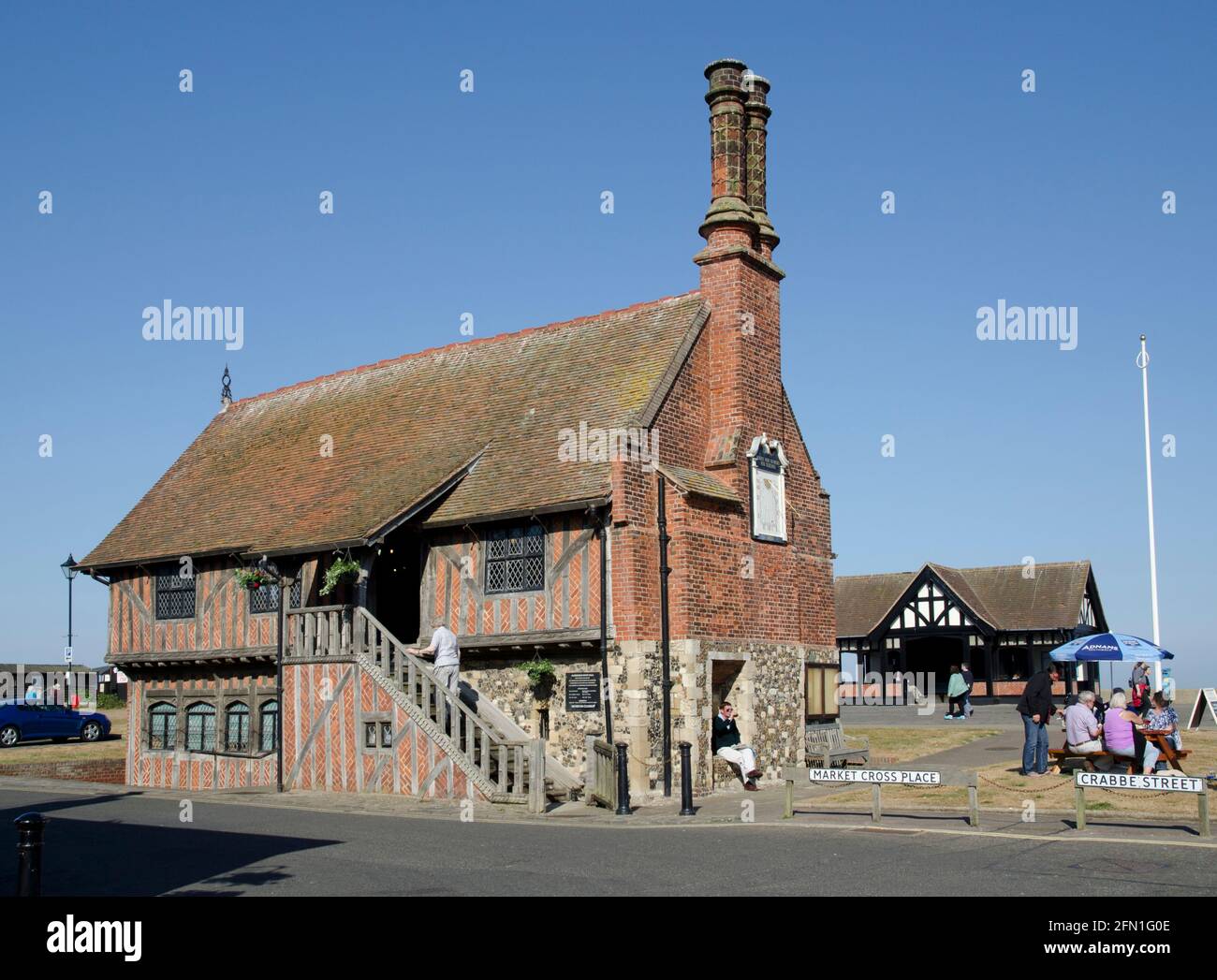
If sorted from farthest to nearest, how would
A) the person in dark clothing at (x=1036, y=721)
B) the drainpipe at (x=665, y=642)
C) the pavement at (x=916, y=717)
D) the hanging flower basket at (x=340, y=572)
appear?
1. the pavement at (x=916, y=717)
2. the hanging flower basket at (x=340, y=572)
3. the drainpipe at (x=665, y=642)
4. the person in dark clothing at (x=1036, y=721)

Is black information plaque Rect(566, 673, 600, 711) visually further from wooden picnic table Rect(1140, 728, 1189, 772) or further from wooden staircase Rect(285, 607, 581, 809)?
wooden picnic table Rect(1140, 728, 1189, 772)

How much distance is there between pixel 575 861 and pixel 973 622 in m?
35.4

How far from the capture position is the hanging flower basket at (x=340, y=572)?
21781 millimetres

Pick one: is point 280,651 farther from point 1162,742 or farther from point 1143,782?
point 1143,782

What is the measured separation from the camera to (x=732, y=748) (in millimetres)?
21266

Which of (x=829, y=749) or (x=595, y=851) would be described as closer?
(x=595, y=851)

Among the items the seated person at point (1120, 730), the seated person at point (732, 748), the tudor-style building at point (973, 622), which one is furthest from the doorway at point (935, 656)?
the seated person at point (1120, 730)

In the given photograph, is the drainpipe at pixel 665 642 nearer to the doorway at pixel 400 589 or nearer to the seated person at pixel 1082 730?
the seated person at pixel 1082 730

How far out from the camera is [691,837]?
14.5 meters

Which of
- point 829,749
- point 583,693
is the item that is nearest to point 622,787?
point 583,693

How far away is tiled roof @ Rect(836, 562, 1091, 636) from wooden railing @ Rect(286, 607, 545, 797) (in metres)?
28.0

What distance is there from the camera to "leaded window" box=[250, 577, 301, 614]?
79.0 ft

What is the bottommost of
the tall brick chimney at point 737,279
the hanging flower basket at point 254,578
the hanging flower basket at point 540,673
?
the hanging flower basket at point 540,673

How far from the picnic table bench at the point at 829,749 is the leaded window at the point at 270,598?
9846 mm
